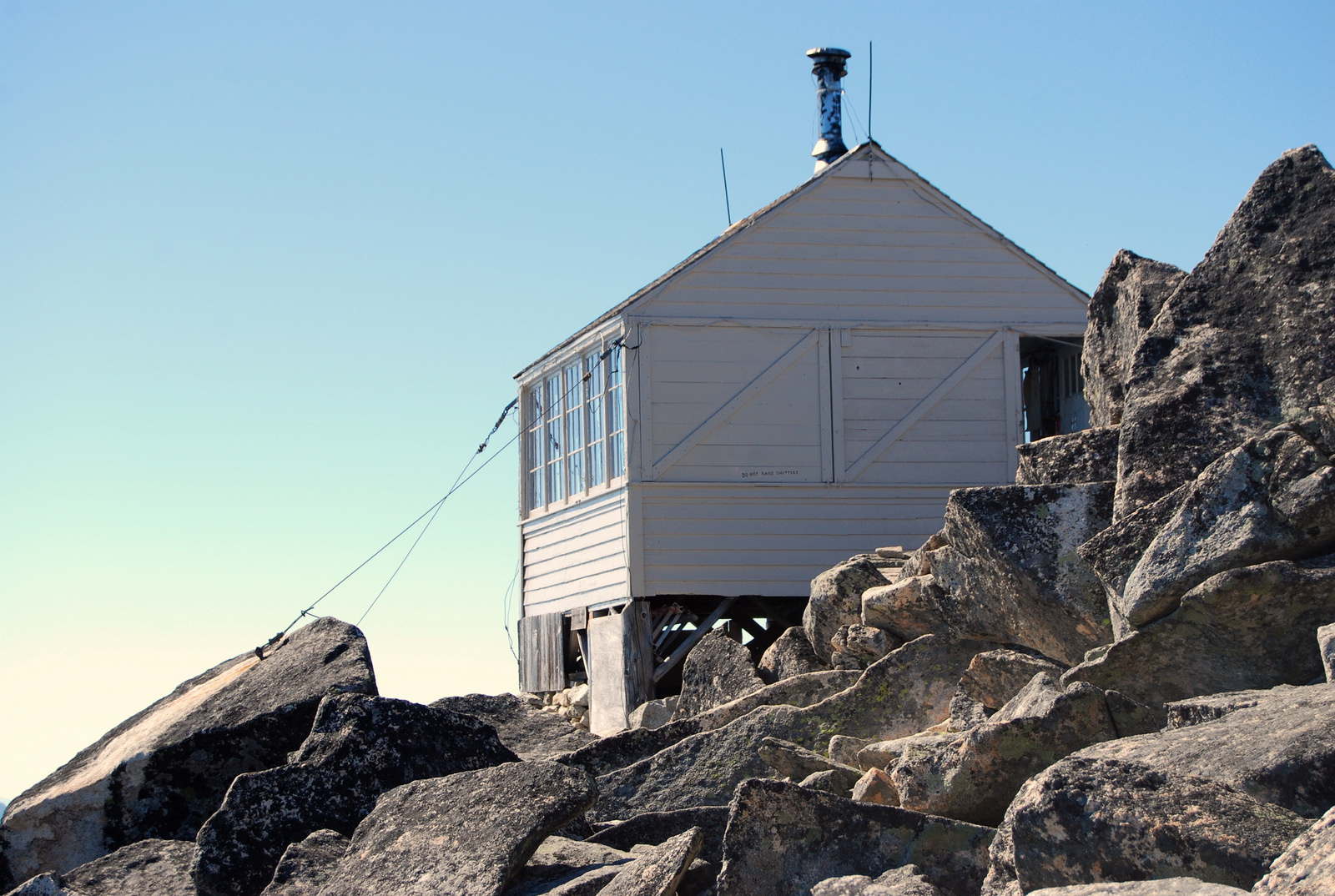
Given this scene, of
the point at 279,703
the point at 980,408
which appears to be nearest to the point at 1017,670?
the point at 279,703

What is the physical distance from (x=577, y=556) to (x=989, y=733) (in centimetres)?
1030

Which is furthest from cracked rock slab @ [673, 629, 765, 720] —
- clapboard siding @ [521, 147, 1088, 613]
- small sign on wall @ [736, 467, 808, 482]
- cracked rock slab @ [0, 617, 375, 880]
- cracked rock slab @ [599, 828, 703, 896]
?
small sign on wall @ [736, 467, 808, 482]

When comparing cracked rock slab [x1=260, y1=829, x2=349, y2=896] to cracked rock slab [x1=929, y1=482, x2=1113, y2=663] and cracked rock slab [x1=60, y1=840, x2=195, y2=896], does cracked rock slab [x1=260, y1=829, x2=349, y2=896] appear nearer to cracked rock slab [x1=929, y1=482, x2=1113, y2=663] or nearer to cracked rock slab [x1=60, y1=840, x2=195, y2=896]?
cracked rock slab [x1=60, y1=840, x2=195, y2=896]

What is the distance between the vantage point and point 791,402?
45.1 ft

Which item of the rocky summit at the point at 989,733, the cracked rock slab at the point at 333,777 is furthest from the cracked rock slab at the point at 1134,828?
the cracked rock slab at the point at 333,777

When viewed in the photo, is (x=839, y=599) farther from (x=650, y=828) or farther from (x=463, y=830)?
(x=463, y=830)

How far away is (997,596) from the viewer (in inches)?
254

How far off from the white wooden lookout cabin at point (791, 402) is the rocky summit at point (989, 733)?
5480 mm

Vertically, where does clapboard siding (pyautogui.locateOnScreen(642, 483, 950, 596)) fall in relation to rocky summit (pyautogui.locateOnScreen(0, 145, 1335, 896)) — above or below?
above

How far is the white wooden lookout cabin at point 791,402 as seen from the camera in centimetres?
1348

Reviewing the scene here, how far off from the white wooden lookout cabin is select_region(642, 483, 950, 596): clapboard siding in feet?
0.06

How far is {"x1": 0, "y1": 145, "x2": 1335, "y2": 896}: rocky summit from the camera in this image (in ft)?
11.7

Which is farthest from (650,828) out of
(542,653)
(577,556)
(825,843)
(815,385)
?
(542,653)

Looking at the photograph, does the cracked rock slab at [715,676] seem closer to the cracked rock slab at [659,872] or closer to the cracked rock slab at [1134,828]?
the cracked rock slab at [659,872]
